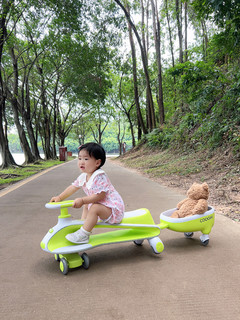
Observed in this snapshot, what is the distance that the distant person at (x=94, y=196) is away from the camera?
7.77 feet

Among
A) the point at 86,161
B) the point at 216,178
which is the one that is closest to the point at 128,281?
the point at 86,161

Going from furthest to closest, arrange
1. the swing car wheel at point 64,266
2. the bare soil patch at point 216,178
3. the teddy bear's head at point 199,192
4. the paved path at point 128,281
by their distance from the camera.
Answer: the bare soil patch at point 216,178 → the teddy bear's head at point 199,192 → the swing car wheel at point 64,266 → the paved path at point 128,281

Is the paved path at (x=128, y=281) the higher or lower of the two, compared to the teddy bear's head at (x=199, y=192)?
lower

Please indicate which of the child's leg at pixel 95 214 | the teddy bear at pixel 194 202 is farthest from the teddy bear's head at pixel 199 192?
the child's leg at pixel 95 214

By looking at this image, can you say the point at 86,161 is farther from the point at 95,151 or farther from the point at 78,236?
the point at 78,236

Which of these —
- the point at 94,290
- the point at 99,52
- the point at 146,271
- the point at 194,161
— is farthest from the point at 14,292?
the point at 99,52

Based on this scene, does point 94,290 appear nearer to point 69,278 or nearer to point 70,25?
point 69,278

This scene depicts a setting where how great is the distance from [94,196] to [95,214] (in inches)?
7.0

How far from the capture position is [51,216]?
399 cm

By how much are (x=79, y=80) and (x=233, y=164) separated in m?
15.9

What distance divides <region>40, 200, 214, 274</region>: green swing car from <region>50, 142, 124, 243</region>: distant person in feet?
0.25

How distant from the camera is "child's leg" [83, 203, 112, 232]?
2.38 metres

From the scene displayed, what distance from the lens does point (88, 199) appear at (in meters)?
2.36

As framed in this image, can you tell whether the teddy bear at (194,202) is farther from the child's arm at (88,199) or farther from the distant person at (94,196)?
A: the child's arm at (88,199)
